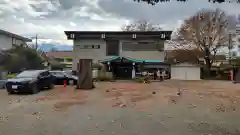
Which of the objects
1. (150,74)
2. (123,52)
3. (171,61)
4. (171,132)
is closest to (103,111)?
(171,132)

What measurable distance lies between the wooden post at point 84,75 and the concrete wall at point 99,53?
21.0m

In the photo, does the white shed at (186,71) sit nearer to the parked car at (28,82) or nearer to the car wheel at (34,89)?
the parked car at (28,82)

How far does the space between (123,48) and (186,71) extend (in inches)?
401

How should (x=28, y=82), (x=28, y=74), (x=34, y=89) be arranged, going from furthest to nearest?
(x=28, y=74) → (x=34, y=89) → (x=28, y=82)

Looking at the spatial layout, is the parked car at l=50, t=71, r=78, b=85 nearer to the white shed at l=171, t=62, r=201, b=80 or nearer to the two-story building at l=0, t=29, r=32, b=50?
the two-story building at l=0, t=29, r=32, b=50

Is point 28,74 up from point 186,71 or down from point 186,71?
up

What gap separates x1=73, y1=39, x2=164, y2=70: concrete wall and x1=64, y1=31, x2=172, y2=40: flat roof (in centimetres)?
83

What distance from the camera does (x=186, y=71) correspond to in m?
44.0

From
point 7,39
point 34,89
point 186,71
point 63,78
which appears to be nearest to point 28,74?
point 34,89

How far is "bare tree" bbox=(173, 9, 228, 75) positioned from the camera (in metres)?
42.4

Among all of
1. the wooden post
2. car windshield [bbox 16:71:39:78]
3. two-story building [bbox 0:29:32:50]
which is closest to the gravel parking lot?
car windshield [bbox 16:71:39:78]

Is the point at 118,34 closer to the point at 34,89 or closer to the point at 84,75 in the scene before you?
the point at 84,75

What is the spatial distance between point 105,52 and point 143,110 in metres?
31.2

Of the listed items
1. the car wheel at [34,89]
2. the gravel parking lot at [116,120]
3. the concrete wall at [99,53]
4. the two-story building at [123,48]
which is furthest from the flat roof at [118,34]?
the gravel parking lot at [116,120]
